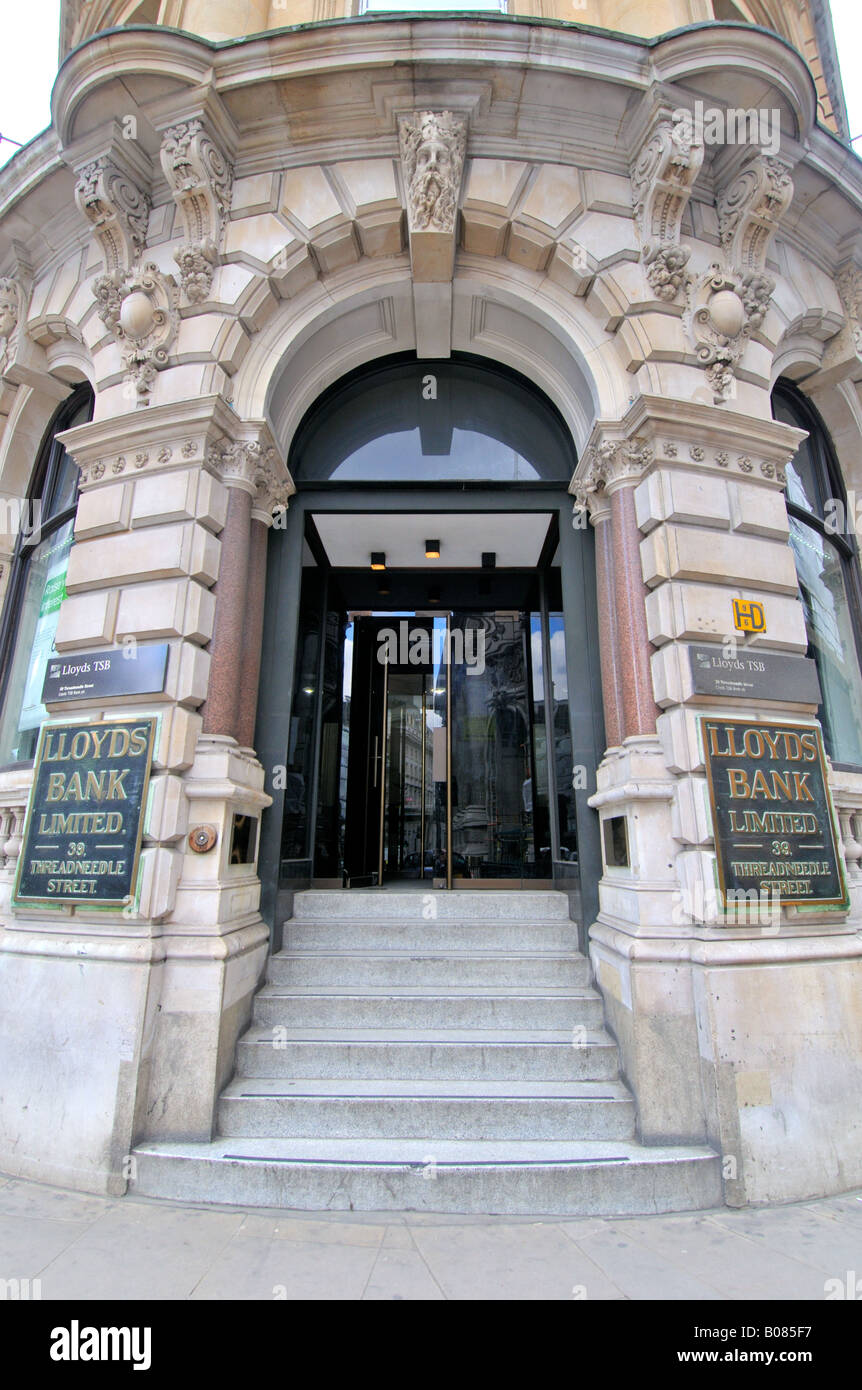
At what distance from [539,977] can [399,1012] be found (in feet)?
4.47

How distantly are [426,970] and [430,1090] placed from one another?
1.23 meters

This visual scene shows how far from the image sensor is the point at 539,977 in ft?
20.1

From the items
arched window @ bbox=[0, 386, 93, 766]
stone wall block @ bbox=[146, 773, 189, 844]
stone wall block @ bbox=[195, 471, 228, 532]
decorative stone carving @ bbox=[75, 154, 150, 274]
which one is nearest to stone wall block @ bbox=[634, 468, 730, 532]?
stone wall block @ bbox=[195, 471, 228, 532]

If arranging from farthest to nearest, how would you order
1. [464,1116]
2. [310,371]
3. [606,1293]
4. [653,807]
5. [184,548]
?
[310,371] → [184,548] → [653,807] → [464,1116] → [606,1293]

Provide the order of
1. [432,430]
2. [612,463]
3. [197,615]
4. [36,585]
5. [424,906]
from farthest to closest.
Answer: [36,585], [432,430], [424,906], [612,463], [197,615]

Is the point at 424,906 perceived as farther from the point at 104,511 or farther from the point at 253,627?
the point at 104,511

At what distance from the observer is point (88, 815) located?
5477 millimetres

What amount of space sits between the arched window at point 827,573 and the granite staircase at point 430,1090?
4.13m

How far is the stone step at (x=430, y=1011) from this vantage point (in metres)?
5.67

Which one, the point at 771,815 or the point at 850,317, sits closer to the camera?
the point at 771,815

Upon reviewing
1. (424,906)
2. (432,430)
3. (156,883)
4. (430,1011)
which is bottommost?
(430,1011)

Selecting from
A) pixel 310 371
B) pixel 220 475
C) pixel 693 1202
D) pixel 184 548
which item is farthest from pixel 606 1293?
pixel 310 371

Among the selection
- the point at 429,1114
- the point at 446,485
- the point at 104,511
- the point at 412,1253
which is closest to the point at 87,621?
the point at 104,511

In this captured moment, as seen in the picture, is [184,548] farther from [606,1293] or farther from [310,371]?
[606,1293]
